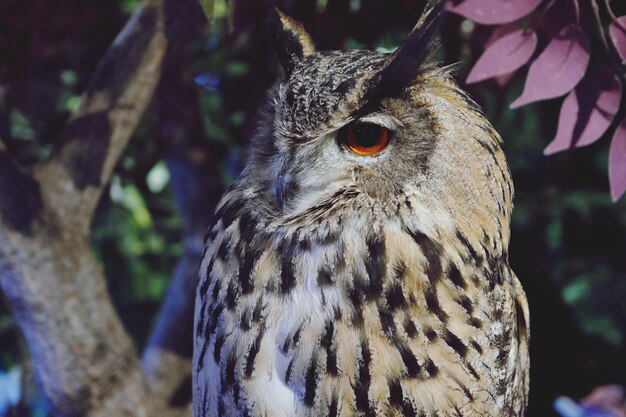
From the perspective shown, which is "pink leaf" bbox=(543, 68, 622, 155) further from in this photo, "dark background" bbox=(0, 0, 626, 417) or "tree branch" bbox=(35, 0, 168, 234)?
"tree branch" bbox=(35, 0, 168, 234)

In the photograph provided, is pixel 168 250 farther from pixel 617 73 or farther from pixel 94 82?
pixel 617 73

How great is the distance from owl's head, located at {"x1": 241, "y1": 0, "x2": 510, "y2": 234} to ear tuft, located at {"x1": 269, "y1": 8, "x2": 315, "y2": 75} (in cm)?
10

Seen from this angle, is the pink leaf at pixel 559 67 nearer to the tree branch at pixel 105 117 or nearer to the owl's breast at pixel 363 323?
the owl's breast at pixel 363 323

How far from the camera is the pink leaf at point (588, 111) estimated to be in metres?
1.11

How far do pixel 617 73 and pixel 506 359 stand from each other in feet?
1.64

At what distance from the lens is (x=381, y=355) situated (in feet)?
4.03

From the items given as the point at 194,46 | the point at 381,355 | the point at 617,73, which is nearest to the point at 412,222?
the point at 381,355

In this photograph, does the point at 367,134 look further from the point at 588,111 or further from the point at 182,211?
the point at 182,211

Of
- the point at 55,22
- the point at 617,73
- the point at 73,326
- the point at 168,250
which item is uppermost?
the point at 55,22

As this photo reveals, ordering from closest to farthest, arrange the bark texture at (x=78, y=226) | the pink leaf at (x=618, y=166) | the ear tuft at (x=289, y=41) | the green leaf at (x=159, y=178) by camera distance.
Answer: the pink leaf at (x=618, y=166)
the ear tuft at (x=289, y=41)
the bark texture at (x=78, y=226)
the green leaf at (x=159, y=178)

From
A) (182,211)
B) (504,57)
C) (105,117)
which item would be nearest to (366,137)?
(504,57)

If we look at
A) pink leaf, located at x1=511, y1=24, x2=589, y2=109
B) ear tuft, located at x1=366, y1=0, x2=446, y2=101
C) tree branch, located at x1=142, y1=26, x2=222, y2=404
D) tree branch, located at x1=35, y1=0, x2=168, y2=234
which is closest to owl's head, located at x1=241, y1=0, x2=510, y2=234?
ear tuft, located at x1=366, y1=0, x2=446, y2=101

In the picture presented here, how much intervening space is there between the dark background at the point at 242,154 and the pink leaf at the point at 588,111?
39 cm

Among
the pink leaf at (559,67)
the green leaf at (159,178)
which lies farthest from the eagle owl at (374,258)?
the green leaf at (159,178)
